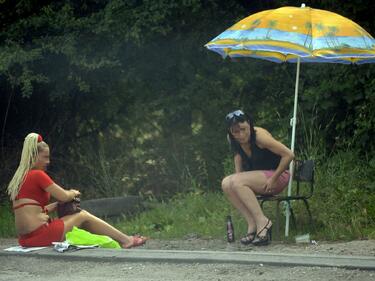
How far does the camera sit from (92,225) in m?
9.04

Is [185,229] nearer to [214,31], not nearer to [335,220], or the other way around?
[335,220]

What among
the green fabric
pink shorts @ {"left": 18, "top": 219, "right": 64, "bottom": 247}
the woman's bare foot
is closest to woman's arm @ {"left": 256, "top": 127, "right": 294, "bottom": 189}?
the woman's bare foot

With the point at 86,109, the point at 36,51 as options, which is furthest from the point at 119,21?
the point at 86,109

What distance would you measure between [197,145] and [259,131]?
4.46 m

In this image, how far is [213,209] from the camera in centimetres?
1105

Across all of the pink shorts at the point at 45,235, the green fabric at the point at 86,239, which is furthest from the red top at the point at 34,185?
the green fabric at the point at 86,239

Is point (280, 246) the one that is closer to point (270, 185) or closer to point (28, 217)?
point (270, 185)

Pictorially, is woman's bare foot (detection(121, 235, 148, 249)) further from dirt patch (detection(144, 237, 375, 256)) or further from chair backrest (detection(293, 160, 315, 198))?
chair backrest (detection(293, 160, 315, 198))

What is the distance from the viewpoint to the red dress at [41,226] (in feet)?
28.9

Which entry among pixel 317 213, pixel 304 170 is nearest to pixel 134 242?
pixel 304 170

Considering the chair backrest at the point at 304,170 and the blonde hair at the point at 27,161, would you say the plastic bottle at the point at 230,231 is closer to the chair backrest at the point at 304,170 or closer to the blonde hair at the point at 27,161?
the chair backrest at the point at 304,170

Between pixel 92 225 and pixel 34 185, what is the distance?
2.38 ft

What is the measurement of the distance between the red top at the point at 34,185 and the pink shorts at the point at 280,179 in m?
2.19

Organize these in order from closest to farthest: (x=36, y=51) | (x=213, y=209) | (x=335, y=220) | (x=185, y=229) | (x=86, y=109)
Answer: (x=335, y=220)
(x=185, y=229)
(x=213, y=209)
(x=36, y=51)
(x=86, y=109)
